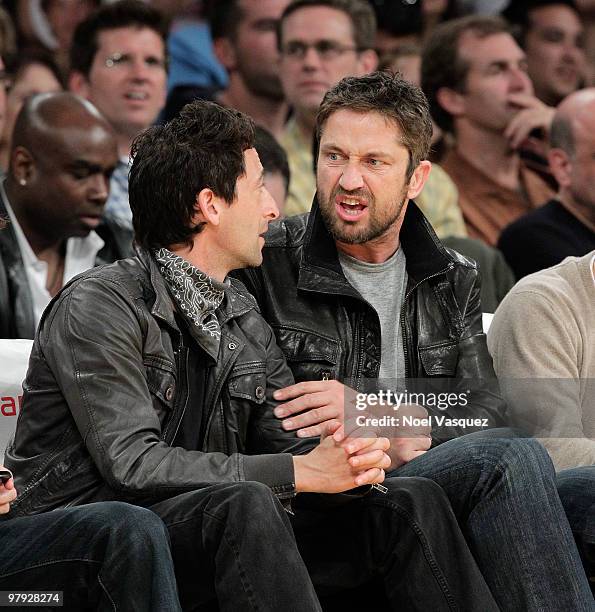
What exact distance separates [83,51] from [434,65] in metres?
1.59

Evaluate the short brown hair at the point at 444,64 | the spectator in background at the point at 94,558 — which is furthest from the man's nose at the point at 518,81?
the spectator in background at the point at 94,558

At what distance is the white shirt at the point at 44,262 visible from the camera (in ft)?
14.1

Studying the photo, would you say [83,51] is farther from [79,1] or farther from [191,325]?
[191,325]

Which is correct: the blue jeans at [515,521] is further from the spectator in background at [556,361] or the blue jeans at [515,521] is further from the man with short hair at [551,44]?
the man with short hair at [551,44]

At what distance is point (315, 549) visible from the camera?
9.73 feet

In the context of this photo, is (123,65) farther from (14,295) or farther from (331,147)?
(331,147)

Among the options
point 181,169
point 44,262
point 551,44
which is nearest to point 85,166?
point 44,262

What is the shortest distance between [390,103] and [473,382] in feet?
2.60

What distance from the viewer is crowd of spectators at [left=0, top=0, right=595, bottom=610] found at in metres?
3.30

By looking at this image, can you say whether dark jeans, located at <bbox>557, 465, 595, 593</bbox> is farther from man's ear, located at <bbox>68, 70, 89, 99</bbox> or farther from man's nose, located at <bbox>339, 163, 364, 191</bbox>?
man's ear, located at <bbox>68, 70, 89, 99</bbox>

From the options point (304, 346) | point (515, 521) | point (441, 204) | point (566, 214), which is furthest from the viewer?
point (441, 204)

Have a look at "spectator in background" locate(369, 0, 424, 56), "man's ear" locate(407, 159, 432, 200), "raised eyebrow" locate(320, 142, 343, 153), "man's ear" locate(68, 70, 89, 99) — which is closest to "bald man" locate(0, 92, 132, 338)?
"man's ear" locate(68, 70, 89, 99)

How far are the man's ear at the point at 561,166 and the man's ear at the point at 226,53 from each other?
5.48 ft

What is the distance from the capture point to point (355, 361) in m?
3.41
